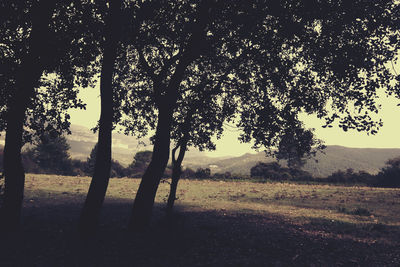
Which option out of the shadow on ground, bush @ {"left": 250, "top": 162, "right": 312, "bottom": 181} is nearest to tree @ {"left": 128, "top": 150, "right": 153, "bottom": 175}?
bush @ {"left": 250, "top": 162, "right": 312, "bottom": 181}

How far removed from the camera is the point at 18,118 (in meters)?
9.81

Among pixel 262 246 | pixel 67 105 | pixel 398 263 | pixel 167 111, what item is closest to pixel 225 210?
pixel 262 246

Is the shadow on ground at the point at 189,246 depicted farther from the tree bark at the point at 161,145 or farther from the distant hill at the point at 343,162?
the distant hill at the point at 343,162

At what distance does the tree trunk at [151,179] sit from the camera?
431 inches

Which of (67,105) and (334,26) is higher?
(334,26)

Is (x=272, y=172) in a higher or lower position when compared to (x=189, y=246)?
higher

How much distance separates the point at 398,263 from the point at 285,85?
736cm

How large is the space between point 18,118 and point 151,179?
5143 mm

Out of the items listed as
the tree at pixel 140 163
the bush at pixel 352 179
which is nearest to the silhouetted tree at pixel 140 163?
the tree at pixel 140 163

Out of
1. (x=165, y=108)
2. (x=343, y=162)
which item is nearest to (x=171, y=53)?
(x=165, y=108)

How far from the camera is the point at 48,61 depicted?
34.2 ft

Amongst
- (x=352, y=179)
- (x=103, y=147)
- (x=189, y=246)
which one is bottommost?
(x=189, y=246)

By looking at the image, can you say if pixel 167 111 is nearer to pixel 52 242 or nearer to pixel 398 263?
pixel 52 242

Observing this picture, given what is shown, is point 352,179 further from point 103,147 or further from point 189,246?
point 103,147
